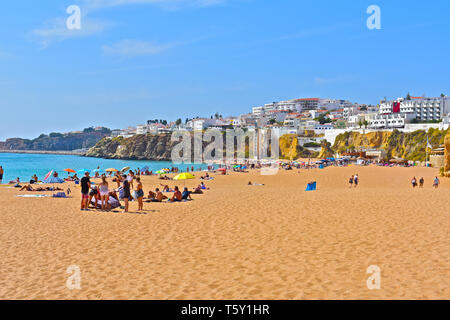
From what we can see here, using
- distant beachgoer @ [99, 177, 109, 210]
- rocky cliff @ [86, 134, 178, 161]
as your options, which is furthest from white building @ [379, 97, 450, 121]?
distant beachgoer @ [99, 177, 109, 210]

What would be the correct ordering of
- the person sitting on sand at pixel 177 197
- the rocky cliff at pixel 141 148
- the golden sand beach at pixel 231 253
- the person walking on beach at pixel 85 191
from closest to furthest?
the golden sand beach at pixel 231 253, the person walking on beach at pixel 85 191, the person sitting on sand at pixel 177 197, the rocky cliff at pixel 141 148

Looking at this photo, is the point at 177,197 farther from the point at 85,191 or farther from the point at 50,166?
the point at 50,166

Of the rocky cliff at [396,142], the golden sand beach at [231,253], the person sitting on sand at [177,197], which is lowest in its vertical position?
the golden sand beach at [231,253]

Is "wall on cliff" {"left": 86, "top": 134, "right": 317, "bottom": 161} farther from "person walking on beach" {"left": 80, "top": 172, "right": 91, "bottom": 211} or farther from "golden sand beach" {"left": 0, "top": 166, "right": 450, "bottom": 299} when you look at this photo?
"golden sand beach" {"left": 0, "top": 166, "right": 450, "bottom": 299}

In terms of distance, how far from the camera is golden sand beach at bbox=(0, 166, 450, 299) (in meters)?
5.36

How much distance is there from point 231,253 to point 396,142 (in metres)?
78.1

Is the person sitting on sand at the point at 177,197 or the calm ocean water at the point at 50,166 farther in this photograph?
the calm ocean water at the point at 50,166

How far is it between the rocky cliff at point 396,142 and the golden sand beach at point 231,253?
60201mm

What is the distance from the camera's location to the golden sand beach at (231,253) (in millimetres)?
5363

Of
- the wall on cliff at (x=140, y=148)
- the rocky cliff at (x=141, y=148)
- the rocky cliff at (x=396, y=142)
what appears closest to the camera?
the rocky cliff at (x=396, y=142)

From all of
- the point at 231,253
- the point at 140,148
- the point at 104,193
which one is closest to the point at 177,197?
the point at 104,193

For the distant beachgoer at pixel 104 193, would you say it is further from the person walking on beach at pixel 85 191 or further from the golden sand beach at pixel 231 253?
the golden sand beach at pixel 231 253

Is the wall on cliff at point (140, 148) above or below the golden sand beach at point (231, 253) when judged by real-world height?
above

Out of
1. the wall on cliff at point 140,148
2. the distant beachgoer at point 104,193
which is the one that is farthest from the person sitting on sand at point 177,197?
the wall on cliff at point 140,148
